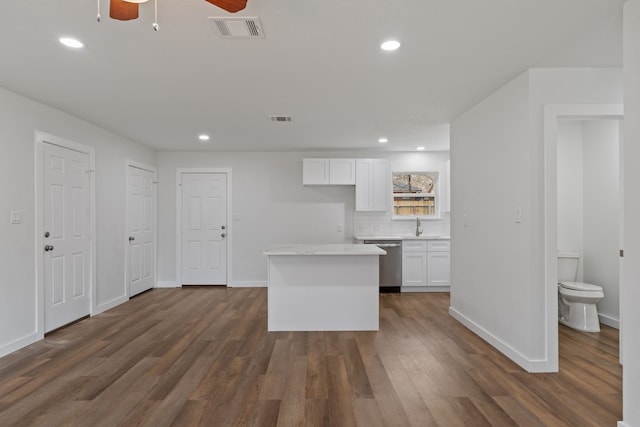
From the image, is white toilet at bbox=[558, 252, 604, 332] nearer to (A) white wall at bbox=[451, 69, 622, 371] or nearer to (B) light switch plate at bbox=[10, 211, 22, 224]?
(A) white wall at bbox=[451, 69, 622, 371]

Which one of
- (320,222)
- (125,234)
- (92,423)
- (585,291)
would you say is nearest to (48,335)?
(125,234)

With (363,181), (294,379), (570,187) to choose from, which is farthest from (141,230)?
(570,187)

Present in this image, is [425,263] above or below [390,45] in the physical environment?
below

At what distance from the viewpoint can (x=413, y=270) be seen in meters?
5.70

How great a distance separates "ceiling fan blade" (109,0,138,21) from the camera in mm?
1604

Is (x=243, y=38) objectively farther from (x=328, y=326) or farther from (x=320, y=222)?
(x=320, y=222)

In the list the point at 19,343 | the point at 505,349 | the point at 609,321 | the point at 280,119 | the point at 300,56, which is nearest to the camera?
the point at 300,56

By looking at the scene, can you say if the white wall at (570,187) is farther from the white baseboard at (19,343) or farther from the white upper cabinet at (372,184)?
the white baseboard at (19,343)

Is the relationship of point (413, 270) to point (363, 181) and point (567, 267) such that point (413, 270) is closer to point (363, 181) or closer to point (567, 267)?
point (363, 181)

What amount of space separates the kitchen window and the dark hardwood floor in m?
2.56

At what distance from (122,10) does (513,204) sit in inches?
122

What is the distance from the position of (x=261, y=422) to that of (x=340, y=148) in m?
4.62

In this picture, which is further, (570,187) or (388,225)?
(388,225)

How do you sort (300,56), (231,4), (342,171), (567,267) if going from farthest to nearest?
(342,171) → (567,267) → (300,56) → (231,4)
